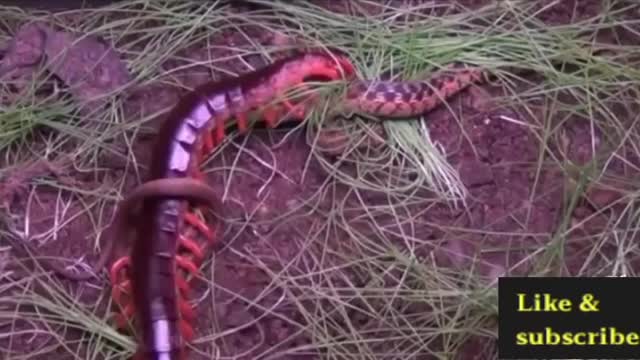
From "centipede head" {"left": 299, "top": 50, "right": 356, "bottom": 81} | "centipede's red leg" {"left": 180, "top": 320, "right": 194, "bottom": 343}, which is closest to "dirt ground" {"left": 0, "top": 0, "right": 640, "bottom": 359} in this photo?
"centipede's red leg" {"left": 180, "top": 320, "right": 194, "bottom": 343}

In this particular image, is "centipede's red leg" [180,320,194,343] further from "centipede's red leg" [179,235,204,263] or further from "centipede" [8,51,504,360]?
"centipede's red leg" [179,235,204,263]

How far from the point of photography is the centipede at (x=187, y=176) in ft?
8.08

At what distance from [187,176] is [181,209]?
98mm

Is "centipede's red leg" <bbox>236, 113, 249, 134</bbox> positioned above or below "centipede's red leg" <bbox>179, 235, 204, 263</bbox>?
above

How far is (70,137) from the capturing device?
2.79 meters

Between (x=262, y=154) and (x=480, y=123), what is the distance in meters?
0.45

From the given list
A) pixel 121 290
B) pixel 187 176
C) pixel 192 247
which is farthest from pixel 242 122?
pixel 121 290

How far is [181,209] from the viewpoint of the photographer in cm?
259

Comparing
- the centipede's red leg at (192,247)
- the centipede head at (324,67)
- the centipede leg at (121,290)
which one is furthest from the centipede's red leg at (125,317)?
the centipede head at (324,67)

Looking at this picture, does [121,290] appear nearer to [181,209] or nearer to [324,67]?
[181,209]

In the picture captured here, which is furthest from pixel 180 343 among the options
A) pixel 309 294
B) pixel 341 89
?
pixel 341 89

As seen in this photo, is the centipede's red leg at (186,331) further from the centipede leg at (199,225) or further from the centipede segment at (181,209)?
the centipede leg at (199,225)

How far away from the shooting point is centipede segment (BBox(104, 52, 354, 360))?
2.44 meters

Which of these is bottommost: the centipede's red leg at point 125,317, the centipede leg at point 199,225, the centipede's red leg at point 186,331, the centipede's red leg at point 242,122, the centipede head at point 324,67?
the centipede's red leg at point 186,331
